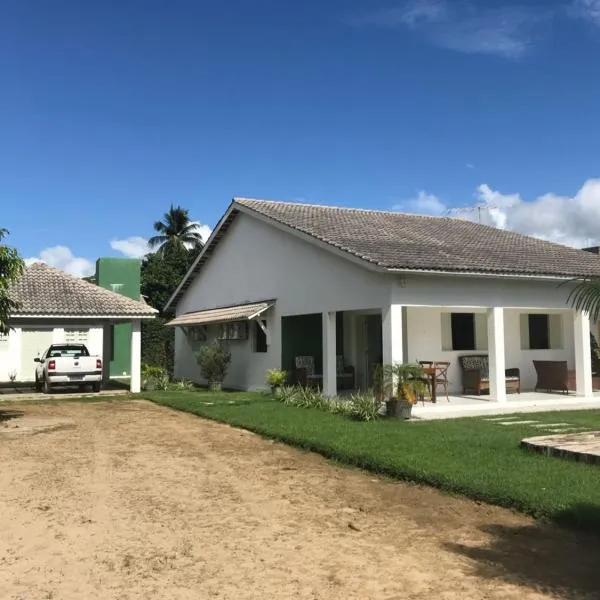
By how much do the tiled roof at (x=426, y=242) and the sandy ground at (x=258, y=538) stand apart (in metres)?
6.36

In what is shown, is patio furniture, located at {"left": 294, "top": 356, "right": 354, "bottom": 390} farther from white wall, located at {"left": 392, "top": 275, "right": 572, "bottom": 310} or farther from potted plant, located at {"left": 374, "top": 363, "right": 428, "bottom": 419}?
potted plant, located at {"left": 374, "top": 363, "right": 428, "bottom": 419}

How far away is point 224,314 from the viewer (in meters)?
21.2

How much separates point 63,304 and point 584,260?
15.6 meters

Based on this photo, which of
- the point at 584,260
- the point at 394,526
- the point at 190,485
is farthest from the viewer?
the point at 584,260

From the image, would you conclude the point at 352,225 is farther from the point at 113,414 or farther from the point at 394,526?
the point at 394,526

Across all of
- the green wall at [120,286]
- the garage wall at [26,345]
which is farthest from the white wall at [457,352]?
the green wall at [120,286]

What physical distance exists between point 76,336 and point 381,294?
2026 centimetres

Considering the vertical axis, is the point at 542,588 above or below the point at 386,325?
below

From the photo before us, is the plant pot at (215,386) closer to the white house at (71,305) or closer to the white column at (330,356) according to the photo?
the white house at (71,305)

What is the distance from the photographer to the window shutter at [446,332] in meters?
17.0

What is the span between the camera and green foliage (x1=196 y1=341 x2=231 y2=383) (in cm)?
2072

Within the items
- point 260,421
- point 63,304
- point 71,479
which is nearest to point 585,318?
point 260,421

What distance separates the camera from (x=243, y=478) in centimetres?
819

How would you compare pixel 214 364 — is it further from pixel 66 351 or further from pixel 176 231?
pixel 176 231
